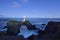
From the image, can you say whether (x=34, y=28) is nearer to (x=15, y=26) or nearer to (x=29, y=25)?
(x=29, y=25)

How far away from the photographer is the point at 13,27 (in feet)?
8.59

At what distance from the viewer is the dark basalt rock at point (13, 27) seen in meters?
2.57

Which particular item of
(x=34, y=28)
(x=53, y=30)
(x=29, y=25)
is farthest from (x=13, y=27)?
(x=53, y=30)

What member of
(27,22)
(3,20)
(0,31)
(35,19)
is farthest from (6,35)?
(35,19)

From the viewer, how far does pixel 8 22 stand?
255 centimetres

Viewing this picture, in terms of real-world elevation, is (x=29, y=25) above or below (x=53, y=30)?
above

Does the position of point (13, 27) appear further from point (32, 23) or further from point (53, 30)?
point (53, 30)

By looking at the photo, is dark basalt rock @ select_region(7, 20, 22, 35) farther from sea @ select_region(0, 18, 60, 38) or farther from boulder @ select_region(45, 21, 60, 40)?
boulder @ select_region(45, 21, 60, 40)

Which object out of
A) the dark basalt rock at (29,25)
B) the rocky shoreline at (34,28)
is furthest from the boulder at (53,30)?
the dark basalt rock at (29,25)

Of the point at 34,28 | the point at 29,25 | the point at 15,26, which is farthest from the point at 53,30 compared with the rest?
the point at 15,26

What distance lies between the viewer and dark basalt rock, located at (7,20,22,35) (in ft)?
8.43

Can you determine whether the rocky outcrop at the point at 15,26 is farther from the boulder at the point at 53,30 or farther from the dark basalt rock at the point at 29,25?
the boulder at the point at 53,30

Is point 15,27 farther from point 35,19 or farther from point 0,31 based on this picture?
point 35,19

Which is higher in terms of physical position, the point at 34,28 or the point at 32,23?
the point at 32,23
